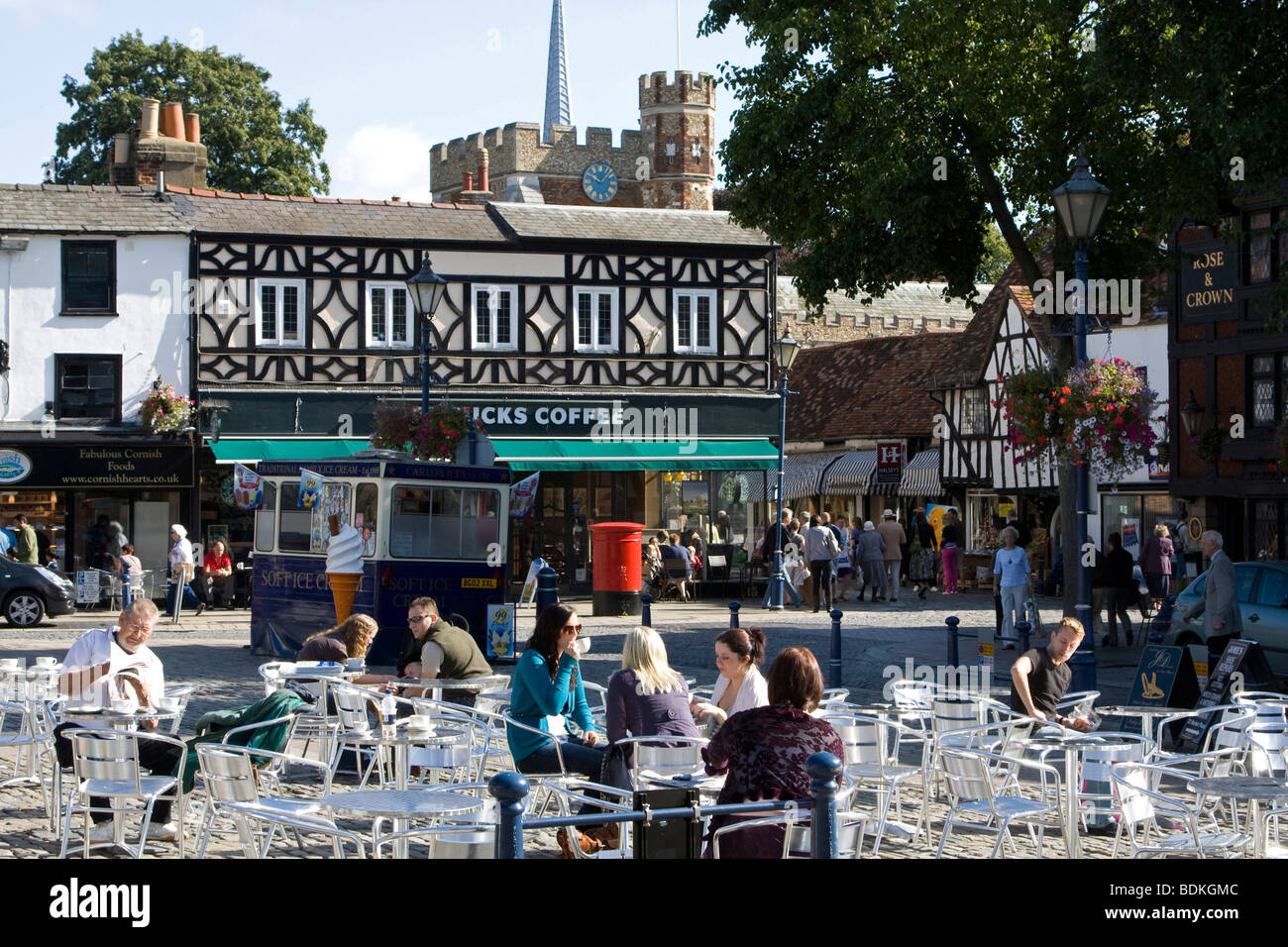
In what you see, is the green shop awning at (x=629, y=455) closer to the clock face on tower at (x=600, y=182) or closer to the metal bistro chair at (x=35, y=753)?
the metal bistro chair at (x=35, y=753)

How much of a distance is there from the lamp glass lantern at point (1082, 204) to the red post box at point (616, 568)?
13.6 meters

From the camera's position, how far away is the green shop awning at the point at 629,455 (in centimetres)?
3391

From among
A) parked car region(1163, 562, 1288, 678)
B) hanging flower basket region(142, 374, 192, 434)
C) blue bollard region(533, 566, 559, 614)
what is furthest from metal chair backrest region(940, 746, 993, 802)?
hanging flower basket region(142, 374, 192, 434)

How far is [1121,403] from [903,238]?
715cm

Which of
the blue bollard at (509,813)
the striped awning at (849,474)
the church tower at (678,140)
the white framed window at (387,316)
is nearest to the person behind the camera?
the blue bollard at (509,813)

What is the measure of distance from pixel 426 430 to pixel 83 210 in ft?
45.3

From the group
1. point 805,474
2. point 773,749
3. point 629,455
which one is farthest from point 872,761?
point 805,474

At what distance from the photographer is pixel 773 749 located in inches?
280

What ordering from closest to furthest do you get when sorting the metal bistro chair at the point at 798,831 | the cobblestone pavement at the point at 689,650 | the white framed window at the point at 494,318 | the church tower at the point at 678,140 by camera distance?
the metal bistro chair at the point at 798,831
the cobblestone pavement at the point at 689,650
the white framed window at the point at 494,318
the church tower at the point at 678,140

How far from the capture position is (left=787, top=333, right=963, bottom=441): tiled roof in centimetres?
4456

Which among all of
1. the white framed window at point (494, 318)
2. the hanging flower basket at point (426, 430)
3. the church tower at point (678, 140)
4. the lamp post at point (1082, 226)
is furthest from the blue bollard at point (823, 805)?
the church tower at point (678, 140)

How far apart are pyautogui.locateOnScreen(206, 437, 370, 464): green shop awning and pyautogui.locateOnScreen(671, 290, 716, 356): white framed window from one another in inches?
295
